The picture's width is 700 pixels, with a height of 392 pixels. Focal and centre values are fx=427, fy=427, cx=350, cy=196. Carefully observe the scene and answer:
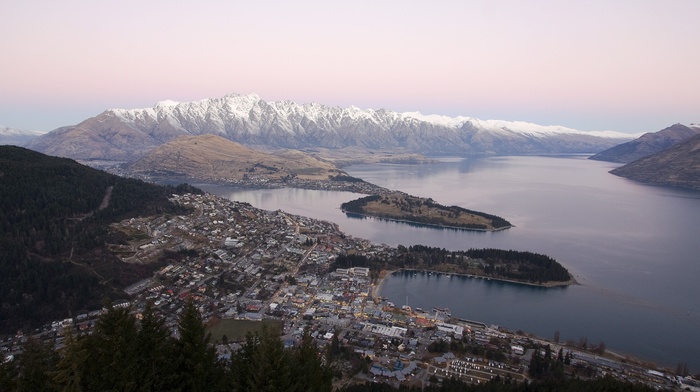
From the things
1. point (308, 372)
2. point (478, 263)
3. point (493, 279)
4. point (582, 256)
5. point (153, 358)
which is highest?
point (153, 358)

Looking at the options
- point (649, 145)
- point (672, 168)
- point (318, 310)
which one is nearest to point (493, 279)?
point (318, 310)

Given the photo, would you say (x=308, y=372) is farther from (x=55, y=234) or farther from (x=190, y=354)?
(x=55, y=234)

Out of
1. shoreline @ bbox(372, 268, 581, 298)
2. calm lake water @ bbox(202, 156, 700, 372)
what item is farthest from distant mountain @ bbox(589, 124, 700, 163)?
shoreline @ bbox(372, 268, 581, 298)

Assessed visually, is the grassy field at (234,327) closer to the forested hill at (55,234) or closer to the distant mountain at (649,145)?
the forested hill at (55,234)

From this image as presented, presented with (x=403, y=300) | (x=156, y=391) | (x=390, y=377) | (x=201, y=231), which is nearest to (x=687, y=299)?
(x=403, y=300)

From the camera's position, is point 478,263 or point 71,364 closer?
point 71,364

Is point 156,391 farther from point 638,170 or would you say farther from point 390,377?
point 638,170
